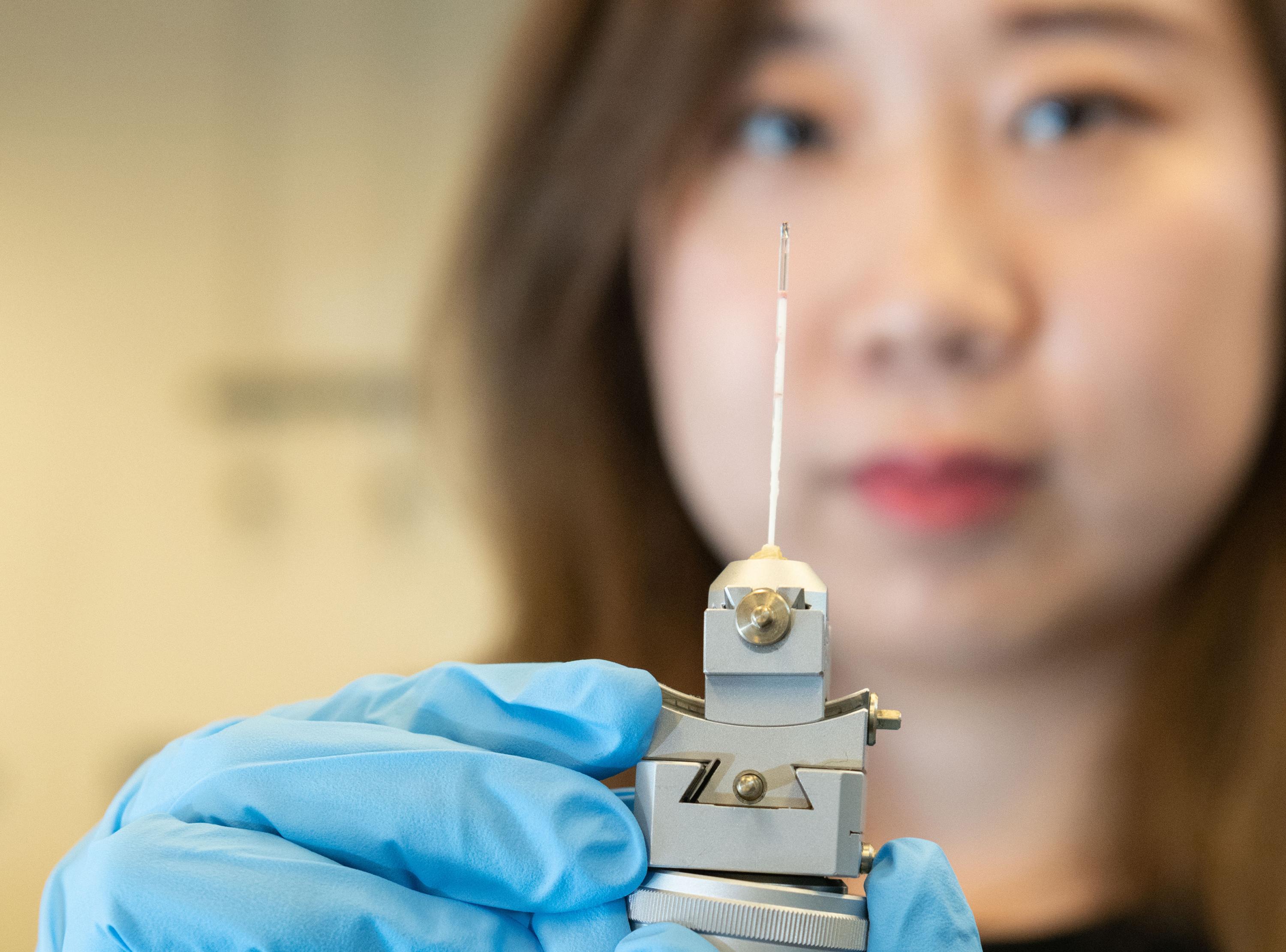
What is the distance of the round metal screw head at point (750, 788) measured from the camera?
1.59ft

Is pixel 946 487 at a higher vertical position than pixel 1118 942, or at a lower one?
higher

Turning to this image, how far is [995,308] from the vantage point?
35.7 inches

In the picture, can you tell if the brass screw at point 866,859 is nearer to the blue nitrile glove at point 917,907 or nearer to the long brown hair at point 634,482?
the blue nitrile glove at point 917,907

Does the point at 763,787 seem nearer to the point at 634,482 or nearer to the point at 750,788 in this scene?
the point at 750,788

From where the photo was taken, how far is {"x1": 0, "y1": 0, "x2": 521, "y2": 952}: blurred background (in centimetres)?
161

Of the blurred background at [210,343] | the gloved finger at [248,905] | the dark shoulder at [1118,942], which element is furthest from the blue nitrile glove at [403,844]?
the blurred background at [210,343]

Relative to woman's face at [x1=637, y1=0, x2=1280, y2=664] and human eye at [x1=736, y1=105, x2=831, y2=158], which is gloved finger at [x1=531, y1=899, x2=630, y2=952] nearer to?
woman's face at [x1=637, y1=0, x2=1280, y2=664]

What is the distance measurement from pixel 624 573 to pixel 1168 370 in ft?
1.74

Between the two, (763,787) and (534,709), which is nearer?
(763,787)

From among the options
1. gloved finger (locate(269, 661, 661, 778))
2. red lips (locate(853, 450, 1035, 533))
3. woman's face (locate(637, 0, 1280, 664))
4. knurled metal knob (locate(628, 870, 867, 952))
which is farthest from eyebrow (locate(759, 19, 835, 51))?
knurled metal knob (locate(628, 870, 867, 952))

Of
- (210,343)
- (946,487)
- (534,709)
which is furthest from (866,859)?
(210,343)

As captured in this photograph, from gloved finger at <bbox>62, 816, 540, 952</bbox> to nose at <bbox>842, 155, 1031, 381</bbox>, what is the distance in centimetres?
57

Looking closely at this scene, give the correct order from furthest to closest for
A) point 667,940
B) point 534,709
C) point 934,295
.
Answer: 1. point 934,295
2. point 534,709
3. point 667,940

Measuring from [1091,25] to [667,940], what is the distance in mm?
832
